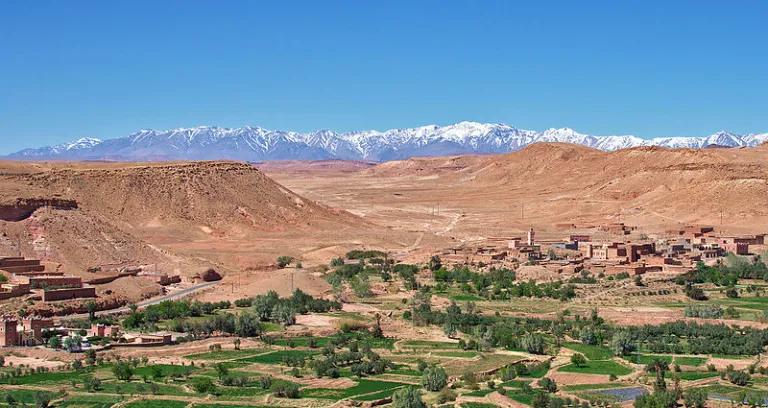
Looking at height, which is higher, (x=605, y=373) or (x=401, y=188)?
(x=401, y=188)

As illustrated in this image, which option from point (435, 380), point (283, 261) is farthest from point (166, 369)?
point (283, 261)

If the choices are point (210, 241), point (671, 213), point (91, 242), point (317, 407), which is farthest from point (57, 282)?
point (671, 213)

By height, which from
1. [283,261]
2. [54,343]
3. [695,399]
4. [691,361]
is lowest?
[695,399]

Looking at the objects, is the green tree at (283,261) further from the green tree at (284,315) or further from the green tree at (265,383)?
the green tree at (265,383)

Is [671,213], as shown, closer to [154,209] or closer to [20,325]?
[154,209]

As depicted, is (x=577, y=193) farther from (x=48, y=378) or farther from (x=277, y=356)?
(x=48, y=378)

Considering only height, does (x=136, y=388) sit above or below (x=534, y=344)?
below
